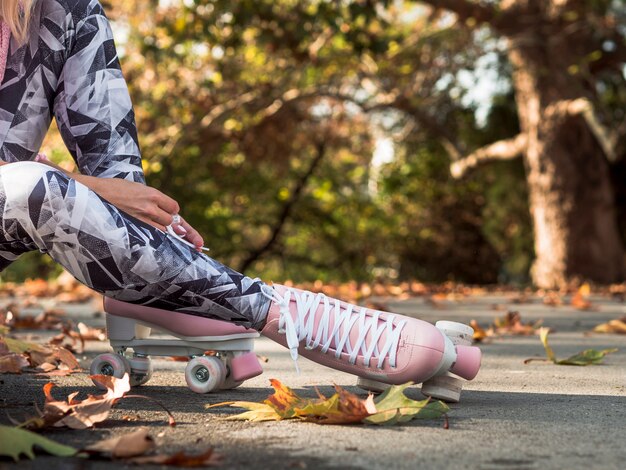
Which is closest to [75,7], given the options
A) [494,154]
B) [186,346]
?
[186,346]

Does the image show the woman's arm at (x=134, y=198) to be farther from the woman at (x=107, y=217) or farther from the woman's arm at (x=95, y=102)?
the woman's arm at (x=95, y=102)

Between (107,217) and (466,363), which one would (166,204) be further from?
(466,363)

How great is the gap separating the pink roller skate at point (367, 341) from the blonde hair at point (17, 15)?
30.9 inches

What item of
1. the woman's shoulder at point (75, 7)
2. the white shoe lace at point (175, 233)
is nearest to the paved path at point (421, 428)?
the white shoe lace at point (175, 233)

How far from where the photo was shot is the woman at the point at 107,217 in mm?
1771

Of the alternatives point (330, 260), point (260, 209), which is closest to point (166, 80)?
point (260, 209)

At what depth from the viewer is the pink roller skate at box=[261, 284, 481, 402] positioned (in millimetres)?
1869

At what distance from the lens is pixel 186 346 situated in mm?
2150

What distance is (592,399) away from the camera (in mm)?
1988

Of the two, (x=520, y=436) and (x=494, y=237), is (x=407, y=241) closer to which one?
(x=494, y=237)

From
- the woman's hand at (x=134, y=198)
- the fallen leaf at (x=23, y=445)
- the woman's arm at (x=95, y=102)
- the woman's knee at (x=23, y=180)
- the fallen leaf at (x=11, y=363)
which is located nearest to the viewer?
the fallen leaf at (x=23, y=445)

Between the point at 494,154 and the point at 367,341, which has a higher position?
the point at 494,154

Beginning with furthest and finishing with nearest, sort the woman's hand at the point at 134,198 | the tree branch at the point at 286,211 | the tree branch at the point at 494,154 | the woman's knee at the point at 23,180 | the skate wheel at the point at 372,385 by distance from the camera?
1. the tree branch at the point at 286,211
2. the tree branch at the point at 494,154
3. the skate wheel at the point at 372,385
4. the woman's hand at the point at 134,198
5. the woman's knee at the point at 23,180

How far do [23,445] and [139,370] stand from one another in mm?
891
